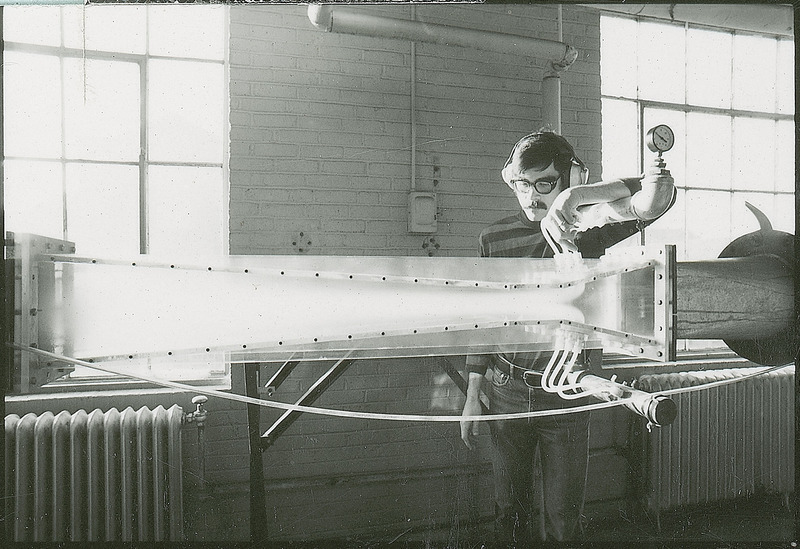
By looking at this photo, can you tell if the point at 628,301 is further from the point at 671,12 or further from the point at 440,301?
the point at 671,12

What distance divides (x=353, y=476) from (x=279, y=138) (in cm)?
84

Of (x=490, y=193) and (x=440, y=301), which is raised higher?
(x=490, y=193)

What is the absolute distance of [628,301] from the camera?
1.11 m

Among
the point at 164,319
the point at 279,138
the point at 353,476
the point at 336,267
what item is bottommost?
the point at 353,476

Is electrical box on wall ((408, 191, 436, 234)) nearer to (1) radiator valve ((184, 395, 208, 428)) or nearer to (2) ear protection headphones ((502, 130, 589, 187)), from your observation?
(2) ear protection headphones ((502, 130, 589, 187))

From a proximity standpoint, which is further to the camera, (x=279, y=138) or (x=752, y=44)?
(x=752, y=44)

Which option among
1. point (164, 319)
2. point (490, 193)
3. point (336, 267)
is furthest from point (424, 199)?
point (164, 319)

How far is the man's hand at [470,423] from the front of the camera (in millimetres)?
1204

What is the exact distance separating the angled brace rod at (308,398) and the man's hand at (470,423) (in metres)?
0.31

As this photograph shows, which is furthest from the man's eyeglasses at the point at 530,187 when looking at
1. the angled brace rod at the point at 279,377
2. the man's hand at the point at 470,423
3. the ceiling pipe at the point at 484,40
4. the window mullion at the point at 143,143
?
the window mullion at the point at 143,143

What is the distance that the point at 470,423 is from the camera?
1209 mm

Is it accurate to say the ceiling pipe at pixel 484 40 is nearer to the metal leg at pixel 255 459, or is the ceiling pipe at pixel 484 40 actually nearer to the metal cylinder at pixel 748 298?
the metal cylinder at pixel 748 298

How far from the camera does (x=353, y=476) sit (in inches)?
47.2

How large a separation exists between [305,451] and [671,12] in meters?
1.44
